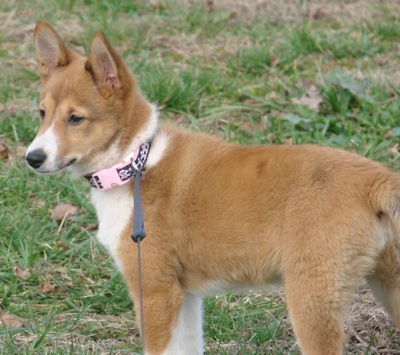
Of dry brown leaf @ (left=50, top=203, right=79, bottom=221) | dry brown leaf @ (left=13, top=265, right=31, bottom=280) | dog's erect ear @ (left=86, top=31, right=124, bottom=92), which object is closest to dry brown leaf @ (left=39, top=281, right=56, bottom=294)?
dry brown leaf @ (left=13, top=265, right=31, bottom=280)

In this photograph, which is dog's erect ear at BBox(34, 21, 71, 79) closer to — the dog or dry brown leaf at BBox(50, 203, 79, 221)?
the dog

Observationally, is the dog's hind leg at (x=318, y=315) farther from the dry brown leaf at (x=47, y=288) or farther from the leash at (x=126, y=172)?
the dry brown leaf at (x=47, y=288)

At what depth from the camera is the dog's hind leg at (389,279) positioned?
3875mm

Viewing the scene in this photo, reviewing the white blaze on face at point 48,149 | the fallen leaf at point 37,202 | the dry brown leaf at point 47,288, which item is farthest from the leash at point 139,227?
the fallen leaf at point 37,202

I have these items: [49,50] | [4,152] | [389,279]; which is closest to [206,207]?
[389,279]

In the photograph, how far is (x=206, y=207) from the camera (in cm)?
422

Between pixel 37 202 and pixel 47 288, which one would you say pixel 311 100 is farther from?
pixel 47 288

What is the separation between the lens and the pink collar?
173 inches

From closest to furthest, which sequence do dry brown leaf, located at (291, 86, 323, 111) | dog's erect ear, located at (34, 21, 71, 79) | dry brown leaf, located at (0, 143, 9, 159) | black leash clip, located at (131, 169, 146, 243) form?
black leash clip, located at (131, 169, 146, 243) → dog's erect ear, located at (34, 21, 71, 79) → dry brown leaf, located at (0, 143, 9, 159) → dry brown leaf, located at (291, 86, 323, 111)

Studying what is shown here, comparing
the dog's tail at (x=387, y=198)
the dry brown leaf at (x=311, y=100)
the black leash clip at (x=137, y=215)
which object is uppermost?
the dog's tail at (x=387, y=198)

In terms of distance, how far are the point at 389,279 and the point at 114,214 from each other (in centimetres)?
150

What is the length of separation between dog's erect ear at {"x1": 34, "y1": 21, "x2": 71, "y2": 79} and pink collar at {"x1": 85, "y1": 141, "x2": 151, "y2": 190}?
0.71 meters

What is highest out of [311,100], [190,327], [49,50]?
[49,50]

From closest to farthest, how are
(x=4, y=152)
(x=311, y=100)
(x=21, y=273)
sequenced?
(x=21, y=273), (x=4, y=152), (x=311, y=100)
